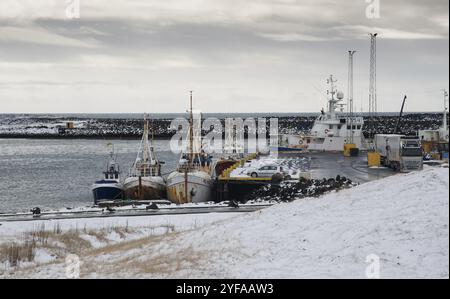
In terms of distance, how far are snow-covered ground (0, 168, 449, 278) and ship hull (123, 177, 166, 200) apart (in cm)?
2170

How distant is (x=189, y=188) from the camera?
3841cm

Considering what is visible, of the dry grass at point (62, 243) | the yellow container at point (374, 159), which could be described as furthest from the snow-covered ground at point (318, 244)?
the yellow container at point (374, 159)

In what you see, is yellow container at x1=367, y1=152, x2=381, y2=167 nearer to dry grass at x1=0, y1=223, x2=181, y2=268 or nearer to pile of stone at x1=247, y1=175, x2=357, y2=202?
pile of stone at x1=247, y1=175, x2=357, y2=202

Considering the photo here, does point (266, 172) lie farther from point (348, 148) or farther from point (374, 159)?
point (348, 148)

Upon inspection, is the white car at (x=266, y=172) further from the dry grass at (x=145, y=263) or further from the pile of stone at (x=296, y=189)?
the dry grass at (x=145, y=263)

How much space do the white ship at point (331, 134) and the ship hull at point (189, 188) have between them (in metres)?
22.3

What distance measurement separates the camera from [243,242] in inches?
639

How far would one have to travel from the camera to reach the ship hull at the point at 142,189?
40625 millimetres

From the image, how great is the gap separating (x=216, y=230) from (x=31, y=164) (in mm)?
66216

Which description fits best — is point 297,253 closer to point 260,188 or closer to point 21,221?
point 21,221
